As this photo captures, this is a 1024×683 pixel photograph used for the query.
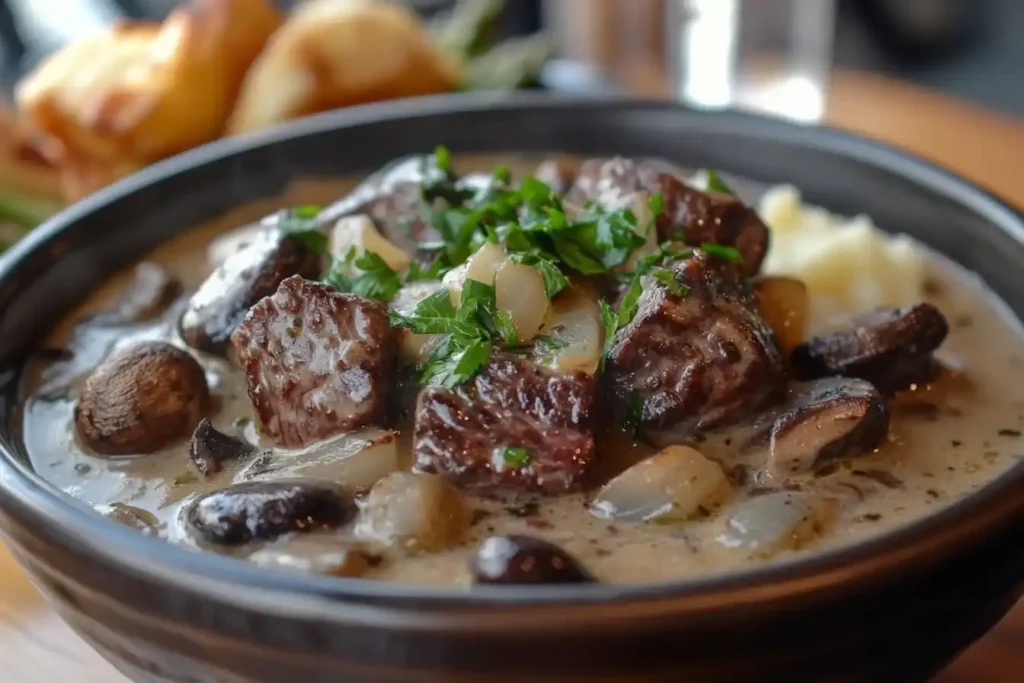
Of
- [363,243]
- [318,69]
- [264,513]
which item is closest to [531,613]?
[264,513]

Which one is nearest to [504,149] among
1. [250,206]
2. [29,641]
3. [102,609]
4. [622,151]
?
[622,151]

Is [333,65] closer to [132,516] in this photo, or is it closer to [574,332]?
[574,332]

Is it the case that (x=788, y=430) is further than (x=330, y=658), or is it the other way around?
(x=788, y=430)

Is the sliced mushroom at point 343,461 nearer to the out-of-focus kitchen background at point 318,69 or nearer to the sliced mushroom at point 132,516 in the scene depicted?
the sliced mushroom at point 132,516

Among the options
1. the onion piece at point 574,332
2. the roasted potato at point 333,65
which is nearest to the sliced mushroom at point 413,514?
the onion piece at point 574,332

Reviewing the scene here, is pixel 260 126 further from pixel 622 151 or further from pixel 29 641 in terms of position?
pixel 29 641

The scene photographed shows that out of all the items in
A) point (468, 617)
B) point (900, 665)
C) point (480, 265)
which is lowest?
point (900, 665)
